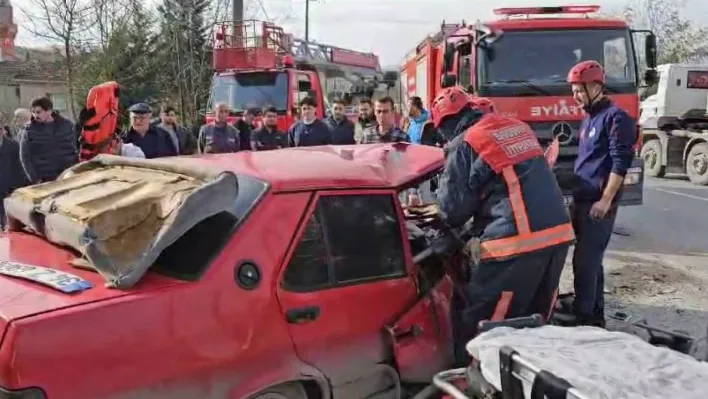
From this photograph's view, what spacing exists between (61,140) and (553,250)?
16.5 feet

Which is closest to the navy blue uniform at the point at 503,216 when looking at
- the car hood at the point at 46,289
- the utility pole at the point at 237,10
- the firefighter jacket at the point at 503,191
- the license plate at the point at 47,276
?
Answer: the firefighter jacket at the point at 503,191

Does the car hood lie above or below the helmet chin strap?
below

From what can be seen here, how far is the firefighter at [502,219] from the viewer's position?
346cm

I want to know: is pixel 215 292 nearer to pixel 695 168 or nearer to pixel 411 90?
pixel 411 90

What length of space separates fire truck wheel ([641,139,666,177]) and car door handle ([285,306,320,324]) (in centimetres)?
1452

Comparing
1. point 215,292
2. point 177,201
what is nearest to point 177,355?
point 215,292

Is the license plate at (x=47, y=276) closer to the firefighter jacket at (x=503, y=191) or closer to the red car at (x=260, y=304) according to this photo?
the red car at (x=260, y=304)

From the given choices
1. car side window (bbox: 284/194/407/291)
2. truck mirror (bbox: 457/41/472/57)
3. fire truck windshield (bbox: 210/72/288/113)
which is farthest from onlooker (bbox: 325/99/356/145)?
car side window (bbox: 284/194/407/291)

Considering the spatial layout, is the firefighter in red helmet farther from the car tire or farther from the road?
the car tire

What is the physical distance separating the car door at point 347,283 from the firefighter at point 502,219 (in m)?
0.36

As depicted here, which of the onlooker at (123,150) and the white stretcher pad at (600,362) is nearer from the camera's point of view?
the white stretcher pad at (600,362)

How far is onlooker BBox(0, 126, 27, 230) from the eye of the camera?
25.0 ft

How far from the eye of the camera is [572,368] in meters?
2.36

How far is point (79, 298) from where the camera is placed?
2461mm
